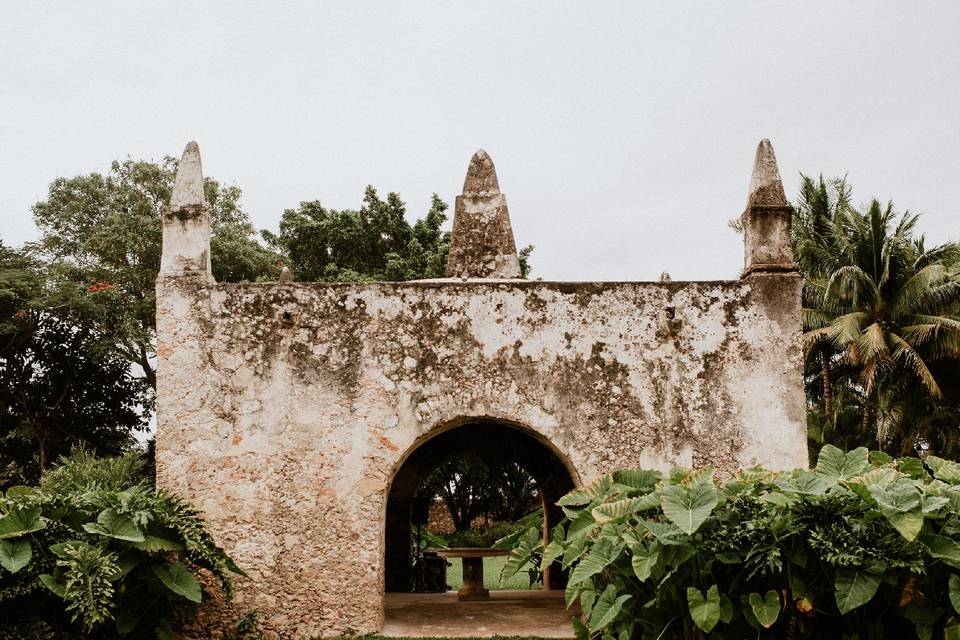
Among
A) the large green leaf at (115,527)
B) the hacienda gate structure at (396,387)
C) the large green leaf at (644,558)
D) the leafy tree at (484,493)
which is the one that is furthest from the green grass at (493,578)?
the large green leaf at (644,558)

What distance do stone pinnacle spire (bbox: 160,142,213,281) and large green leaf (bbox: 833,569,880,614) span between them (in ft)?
19.4

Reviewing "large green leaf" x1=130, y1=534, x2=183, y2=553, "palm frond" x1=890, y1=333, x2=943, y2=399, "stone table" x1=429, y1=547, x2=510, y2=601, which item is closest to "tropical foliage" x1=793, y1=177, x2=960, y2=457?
"palm frond" x1=890, y1=333, x2=943, y2=399

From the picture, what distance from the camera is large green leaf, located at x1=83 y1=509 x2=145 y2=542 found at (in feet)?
21.4

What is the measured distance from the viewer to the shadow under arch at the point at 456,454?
11.8 m

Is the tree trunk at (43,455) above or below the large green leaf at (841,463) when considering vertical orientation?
below

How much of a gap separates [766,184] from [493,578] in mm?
12536

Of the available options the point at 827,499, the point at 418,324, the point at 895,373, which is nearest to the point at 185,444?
the point at 418,324

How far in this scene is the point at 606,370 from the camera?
8.06 meters

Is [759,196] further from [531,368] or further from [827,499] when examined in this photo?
[827,499]

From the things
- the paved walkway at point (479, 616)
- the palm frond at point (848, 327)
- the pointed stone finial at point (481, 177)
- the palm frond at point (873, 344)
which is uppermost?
the pointed stone finial at point (481, 177)

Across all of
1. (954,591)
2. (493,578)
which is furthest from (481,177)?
(493,578)

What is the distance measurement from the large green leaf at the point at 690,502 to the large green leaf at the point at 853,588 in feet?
2.84

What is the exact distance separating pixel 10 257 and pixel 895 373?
20.7 meters

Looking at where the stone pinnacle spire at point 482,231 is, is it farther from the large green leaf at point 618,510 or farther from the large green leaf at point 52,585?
the large green leaf at point 52,585
